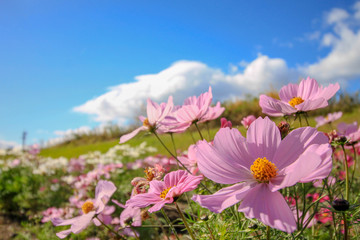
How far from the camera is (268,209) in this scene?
0.55m

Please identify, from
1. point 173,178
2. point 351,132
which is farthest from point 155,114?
point 351,132

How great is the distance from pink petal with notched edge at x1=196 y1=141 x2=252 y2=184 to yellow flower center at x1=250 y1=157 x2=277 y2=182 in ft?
0.10

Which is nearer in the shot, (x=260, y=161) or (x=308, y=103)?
(x=260, y=161)

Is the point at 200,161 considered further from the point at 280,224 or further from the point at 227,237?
the point at 227,237

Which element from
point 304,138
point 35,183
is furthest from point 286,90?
point 35,183

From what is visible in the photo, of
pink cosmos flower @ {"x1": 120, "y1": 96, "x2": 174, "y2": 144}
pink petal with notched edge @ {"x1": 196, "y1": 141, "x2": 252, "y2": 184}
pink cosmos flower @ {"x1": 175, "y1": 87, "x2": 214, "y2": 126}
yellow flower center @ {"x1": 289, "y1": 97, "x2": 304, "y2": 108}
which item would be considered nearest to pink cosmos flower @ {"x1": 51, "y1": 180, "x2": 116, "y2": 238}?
pink cosmos flower @ {"x1": 120, "y1": 96, "x2": 174, "y2": 144}

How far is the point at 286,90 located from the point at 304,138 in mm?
496

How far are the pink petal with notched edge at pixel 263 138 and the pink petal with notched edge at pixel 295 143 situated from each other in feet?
0.06

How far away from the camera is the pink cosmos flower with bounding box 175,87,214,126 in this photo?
3.26ft

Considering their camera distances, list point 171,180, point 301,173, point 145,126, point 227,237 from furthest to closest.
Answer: point 145,126, point 227,237, point 171,180, point 301,173

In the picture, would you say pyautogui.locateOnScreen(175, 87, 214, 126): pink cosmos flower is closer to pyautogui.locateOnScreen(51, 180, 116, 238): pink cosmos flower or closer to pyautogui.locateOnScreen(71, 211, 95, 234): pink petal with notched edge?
pyautogui.locateOnScreen(51, 180, 116, 238): pink cosmos flower

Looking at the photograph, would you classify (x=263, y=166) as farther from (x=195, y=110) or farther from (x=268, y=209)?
(x=195, y=110)

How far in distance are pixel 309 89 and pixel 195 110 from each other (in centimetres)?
44

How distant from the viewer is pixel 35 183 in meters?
3.62
